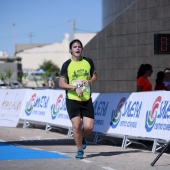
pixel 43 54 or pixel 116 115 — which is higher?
pixel 43 54

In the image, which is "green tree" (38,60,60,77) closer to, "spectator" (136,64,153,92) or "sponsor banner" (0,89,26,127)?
"sponsor banner" (0,89,26,127)

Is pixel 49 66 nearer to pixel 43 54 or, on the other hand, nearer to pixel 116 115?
pixel 43 54

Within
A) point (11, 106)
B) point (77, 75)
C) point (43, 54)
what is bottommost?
point (11, 106)

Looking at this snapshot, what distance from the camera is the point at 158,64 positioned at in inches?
893

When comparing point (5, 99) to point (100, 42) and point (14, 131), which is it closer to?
point (14, 131)

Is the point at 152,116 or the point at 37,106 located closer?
the point at 152,116

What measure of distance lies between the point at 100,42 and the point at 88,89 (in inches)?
617

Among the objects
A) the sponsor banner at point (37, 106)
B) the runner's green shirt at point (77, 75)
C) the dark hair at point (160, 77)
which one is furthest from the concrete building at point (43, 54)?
the runner's green shirt at point (77, 75)

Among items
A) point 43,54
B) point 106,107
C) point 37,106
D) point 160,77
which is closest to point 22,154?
point 106,107

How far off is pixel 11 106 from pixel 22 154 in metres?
8.35

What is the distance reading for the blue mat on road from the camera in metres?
10.7

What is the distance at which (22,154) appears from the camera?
36.7 feet

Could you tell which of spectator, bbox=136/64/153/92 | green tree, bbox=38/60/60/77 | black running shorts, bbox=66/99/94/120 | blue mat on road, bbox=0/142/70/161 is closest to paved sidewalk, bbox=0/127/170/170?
blue mat on road, bbox=0/142/70/161

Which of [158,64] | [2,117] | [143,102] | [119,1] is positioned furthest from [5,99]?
[119,1]
